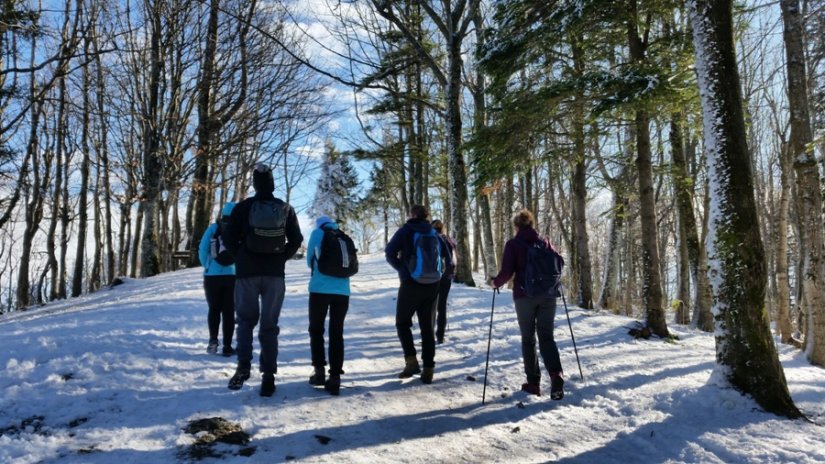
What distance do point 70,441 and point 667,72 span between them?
8721 mm

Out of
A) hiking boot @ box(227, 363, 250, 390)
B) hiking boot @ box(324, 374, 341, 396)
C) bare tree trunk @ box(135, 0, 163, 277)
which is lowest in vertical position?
hiking boot @ box(324, 374, 341, 396)

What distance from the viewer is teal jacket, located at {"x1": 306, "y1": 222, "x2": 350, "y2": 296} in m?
5.01

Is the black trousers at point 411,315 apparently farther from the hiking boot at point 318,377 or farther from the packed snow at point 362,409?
the hiking boot at point 318,377

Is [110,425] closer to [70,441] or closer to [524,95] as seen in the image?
[70,441]

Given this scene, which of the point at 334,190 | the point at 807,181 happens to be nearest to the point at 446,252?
the point at 807,181

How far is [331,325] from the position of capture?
5.09 meters

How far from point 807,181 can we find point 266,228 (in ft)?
28.5

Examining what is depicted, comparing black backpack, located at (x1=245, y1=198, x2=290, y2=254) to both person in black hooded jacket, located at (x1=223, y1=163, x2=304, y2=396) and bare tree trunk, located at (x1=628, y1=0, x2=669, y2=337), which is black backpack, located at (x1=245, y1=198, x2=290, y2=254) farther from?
bare tree trunk, located at (x1=628, y1=0, x2=669, y2=337)

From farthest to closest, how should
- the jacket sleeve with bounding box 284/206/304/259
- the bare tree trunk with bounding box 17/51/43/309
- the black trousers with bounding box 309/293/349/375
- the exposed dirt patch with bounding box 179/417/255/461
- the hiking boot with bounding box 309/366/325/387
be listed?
the bare tree trunk with bounding box 17/51/43/309
the hiking boot with bounding box 309/366/325/387
the black trousers with bounding box 309/293/349/375
the jacket sleeve with bounding box 284/206/304/259
the exposed dirt patch with bounding box 179/417/255/461

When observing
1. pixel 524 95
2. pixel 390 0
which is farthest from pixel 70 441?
pixel 390 0

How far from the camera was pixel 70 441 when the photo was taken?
142 inches

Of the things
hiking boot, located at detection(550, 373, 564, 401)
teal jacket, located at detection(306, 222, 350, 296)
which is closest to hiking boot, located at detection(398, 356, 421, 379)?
teal jacket, located at detection(306, 222, 350, 296)

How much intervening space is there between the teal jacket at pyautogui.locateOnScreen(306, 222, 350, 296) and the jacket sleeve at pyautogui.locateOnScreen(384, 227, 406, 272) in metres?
0.72

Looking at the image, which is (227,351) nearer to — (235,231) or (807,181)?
(235,231)
